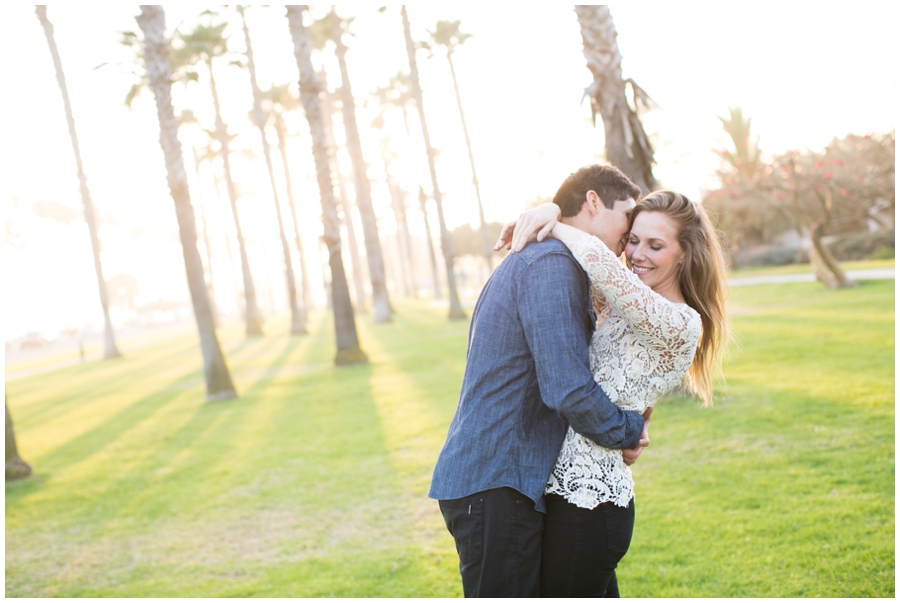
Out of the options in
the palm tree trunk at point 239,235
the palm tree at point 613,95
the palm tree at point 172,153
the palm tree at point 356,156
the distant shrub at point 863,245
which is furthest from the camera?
the palm tree trunk at point 239,235

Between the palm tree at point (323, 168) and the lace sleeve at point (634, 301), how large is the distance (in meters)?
13.6

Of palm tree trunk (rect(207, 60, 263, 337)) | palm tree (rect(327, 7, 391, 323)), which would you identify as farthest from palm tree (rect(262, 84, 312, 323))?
palm tree (rect(327, 7, 391, 323))

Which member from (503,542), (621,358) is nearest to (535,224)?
(621,358)

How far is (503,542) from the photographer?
2230mm

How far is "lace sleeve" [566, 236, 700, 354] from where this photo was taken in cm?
219

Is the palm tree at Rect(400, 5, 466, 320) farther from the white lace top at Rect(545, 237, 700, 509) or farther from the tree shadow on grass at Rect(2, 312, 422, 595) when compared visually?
the white lace top at Rect(545, 237, 700, 509)

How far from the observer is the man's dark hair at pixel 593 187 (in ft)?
8.20

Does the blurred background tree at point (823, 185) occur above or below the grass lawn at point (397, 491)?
above

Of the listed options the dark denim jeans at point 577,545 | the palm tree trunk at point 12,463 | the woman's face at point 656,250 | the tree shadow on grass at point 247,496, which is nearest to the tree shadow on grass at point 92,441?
the palm tree trunk at point 12,463

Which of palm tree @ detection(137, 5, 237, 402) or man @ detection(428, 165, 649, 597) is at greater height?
palm tree @ detection(137, 5, 237, 402)

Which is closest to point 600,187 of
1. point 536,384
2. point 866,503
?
point 536,384

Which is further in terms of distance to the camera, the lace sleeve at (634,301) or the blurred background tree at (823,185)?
the blurred background tree at (823,185)

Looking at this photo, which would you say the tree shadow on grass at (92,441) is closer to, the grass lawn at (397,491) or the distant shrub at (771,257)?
the grass lawn at (397,491)

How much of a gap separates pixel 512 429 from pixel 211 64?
102ft
